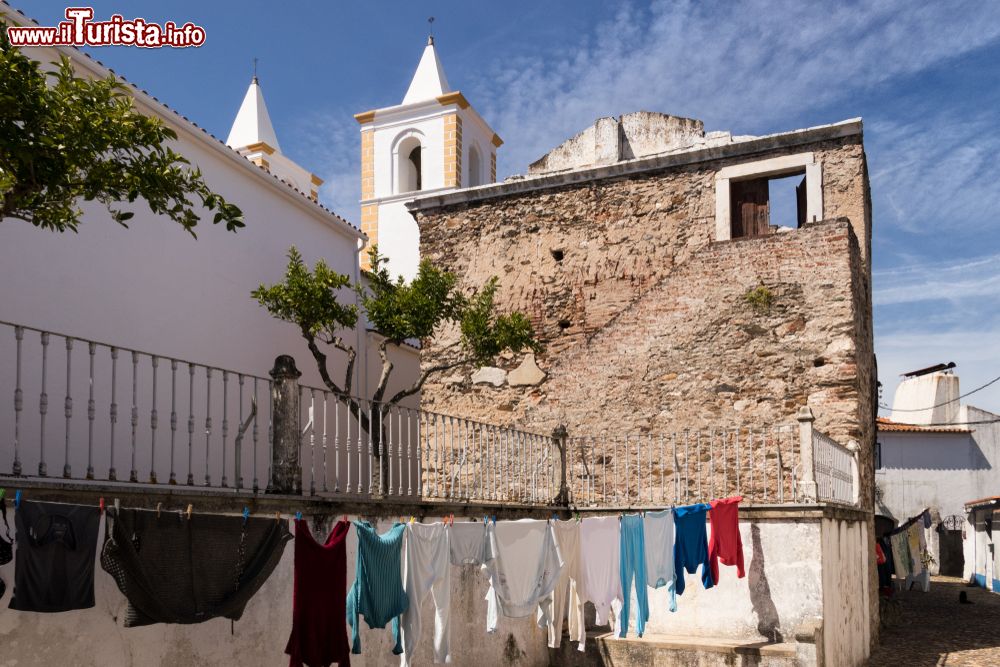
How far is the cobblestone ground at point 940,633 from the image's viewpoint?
11.7 metres

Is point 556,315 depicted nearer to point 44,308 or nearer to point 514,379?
point 514,379

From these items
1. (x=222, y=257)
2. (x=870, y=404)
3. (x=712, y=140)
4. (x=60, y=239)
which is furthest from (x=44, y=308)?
(x=870, y=404)

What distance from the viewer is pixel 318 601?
6.21 metres

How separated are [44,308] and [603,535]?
612 centimetres

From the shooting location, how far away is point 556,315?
1367 cm

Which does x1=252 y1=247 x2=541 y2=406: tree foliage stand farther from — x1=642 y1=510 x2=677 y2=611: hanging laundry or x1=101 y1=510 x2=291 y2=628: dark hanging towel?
x1=101 y1=510 x2=291 y2=628: dark hanging towel

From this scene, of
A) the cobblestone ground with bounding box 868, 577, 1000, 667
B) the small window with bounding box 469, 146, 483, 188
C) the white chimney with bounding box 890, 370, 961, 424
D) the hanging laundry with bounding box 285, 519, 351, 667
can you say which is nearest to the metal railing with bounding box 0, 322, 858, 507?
the hanging laundry with bounding box 285, 519, 351, 667

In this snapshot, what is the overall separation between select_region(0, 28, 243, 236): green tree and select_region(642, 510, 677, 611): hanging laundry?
5.88 metres

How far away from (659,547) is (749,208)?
5.53 meters

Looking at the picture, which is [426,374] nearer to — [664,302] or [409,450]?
[664,302]

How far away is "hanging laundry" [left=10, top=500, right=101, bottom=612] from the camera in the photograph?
4531mm

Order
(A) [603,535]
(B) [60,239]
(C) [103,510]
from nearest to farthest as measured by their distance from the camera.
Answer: (C) [103,510]
(A) [603,535]
(B) [60,239]

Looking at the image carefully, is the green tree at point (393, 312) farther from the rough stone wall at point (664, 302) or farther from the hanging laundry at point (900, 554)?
the hanging laundry at point (900, 554)

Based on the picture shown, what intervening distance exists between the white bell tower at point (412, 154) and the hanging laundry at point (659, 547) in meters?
16.6
